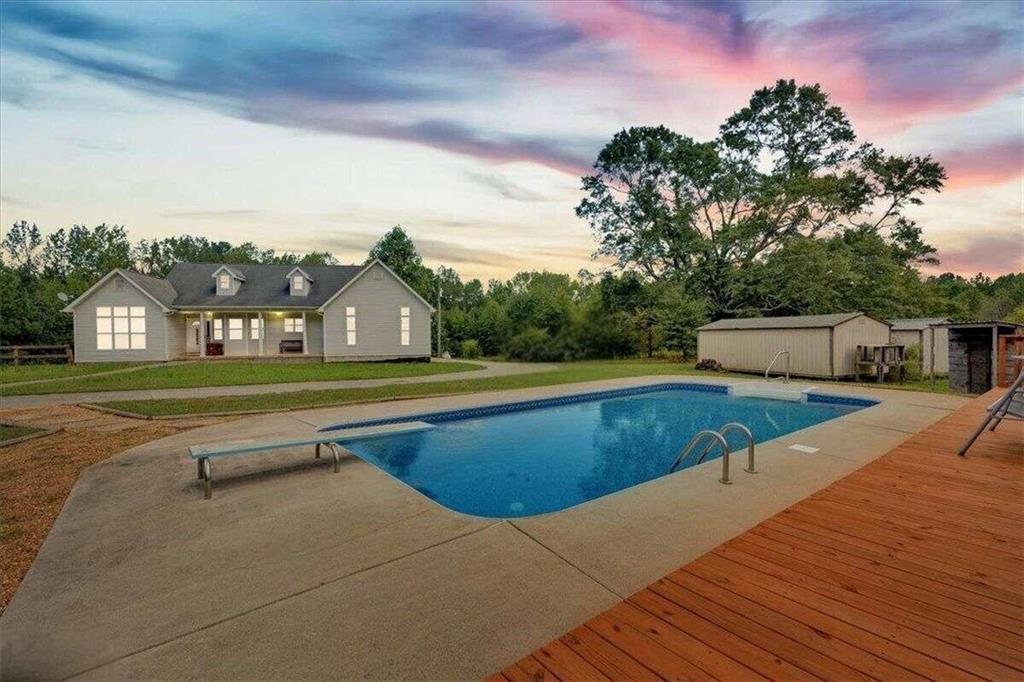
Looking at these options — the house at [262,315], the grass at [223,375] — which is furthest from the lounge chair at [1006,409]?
the house at [262,315]

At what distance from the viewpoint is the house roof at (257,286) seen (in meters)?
21.7

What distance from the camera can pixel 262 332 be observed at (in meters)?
22.0

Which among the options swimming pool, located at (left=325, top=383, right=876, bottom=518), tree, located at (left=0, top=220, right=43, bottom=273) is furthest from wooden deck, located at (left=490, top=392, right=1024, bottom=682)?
tree, located at (left=0, top=220, right=43, bottom=273)

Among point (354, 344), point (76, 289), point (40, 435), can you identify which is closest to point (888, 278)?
point (354, 344)

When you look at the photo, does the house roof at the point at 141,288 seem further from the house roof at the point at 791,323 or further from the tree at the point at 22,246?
the tree at the point at 22,246

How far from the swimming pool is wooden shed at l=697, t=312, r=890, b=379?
3987 millimetres

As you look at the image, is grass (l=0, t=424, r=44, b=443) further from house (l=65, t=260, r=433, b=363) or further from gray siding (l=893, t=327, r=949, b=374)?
gray siding (l=893, t=327, r=949, b=374)

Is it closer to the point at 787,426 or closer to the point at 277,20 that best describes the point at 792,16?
the point at 787,426

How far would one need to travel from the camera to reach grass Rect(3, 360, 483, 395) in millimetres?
12859

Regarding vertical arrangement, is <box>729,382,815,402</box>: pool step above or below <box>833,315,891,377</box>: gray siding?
below

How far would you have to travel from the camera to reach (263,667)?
2182 mm

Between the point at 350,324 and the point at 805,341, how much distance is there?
18.8 metres

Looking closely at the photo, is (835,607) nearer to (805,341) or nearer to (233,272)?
(805,341)

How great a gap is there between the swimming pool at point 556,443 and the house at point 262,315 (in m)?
13.2
